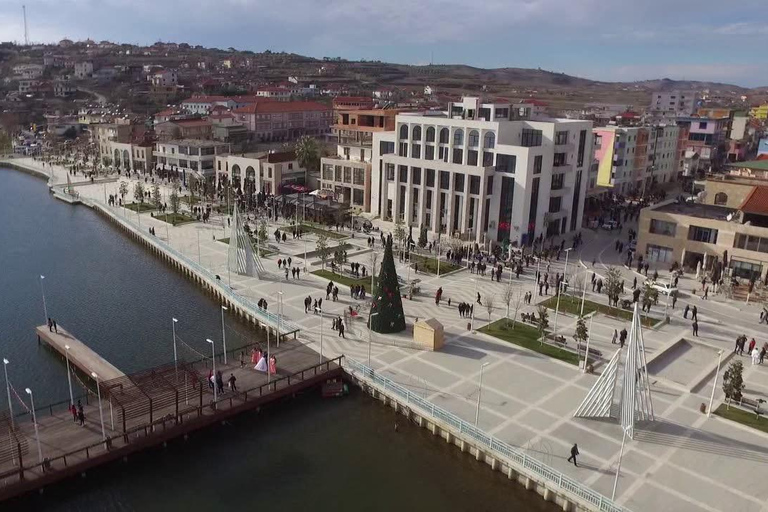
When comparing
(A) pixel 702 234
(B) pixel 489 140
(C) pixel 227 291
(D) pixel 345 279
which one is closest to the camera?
(C) pixel 227 291

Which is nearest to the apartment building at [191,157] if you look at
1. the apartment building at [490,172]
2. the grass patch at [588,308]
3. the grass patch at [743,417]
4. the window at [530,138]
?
the apartment building at [490,172]

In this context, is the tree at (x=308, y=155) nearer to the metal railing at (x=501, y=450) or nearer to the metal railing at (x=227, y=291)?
the metal railing at (x=227, y=291)

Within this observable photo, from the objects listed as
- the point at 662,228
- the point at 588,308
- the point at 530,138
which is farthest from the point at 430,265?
the point at 662,228

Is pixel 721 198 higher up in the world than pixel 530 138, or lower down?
lower down

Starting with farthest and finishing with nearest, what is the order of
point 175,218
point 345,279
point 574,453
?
1. point 175,218
2. point 345,279
3. point 574,453

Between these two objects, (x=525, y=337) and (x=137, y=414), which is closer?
(x=137, y=414)

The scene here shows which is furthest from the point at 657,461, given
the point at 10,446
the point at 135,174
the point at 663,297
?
the point at 135,174

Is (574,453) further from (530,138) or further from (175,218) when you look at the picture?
(175,218)
